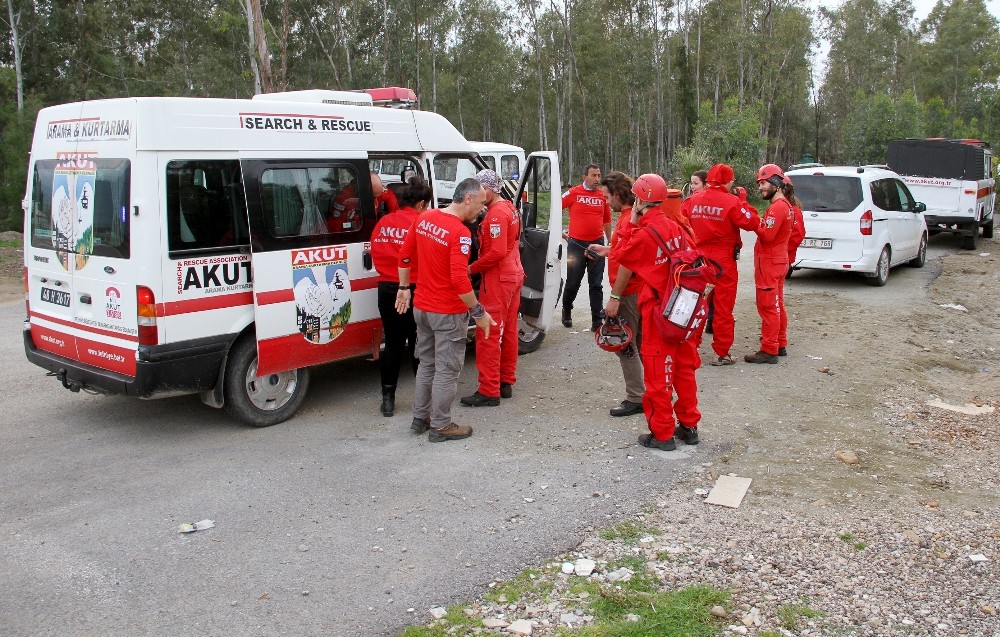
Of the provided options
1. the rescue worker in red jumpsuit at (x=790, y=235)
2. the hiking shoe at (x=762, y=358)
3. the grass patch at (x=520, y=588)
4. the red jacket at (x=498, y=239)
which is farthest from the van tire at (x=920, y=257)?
the grass patch at (x=520, y=588)

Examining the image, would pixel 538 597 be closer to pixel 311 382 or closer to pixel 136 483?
pixel 136 483

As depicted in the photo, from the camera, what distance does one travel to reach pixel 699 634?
3314 mm

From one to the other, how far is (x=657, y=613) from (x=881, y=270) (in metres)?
9.92

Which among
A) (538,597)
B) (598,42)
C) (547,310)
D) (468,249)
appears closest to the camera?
(538,597)

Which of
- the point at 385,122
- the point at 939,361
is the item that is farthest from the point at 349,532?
the point at 939,361

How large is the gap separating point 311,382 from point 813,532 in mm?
4385

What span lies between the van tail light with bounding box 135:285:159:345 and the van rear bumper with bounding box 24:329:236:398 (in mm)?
64

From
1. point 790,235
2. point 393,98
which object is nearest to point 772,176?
point 790,235

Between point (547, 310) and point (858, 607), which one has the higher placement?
point (547, 310)

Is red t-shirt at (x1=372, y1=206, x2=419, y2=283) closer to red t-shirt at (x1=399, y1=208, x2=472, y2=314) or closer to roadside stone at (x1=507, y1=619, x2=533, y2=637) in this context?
red t-shirt at (x1=399, y1=208, x2=472, y2=314)

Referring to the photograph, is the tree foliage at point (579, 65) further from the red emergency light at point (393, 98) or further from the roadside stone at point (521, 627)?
the roadside stone at point (521, 627)

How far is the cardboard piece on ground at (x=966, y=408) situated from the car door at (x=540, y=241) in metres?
3.35

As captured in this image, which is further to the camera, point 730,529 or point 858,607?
point 730,529

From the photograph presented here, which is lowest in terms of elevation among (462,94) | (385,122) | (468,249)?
(468,249)
